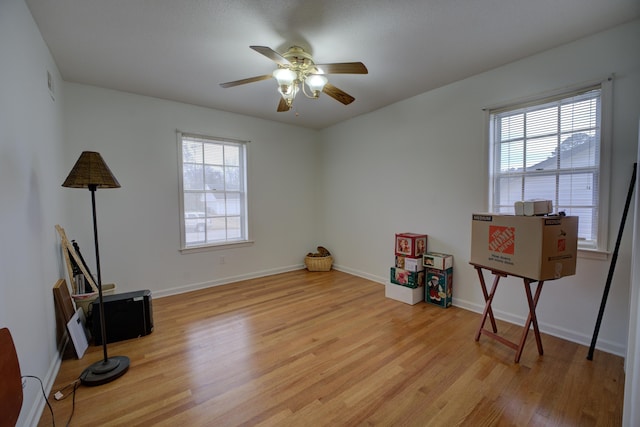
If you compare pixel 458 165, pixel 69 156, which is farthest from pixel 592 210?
pixel 69 156

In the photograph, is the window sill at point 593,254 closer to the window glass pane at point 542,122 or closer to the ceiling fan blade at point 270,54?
the window glass pane at point 542,122

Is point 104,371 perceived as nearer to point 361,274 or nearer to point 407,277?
point 407,277

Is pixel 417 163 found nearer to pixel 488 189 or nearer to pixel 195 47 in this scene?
pixel 488 189

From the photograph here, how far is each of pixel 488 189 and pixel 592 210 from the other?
833 mm

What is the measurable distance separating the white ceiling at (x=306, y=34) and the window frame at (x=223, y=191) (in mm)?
880

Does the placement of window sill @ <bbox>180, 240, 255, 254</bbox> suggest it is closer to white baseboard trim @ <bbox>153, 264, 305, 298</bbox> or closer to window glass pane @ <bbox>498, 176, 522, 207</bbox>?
white baseboard trim @ <bbox>153, 264, 305, 298</bbox>

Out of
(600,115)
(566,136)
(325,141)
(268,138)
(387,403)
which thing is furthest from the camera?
(325,141)

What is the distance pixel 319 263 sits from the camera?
15.9 ft

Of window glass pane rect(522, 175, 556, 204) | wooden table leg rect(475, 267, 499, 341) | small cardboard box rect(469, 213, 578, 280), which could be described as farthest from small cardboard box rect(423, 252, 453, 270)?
window glass pane rect(522, 175, 556, 204)

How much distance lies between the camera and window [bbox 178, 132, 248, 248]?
12.8ft

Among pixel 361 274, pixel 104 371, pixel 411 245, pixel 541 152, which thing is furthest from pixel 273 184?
pixel 541 152

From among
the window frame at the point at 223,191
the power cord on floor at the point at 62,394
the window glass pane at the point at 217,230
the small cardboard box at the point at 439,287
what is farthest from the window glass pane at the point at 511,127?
the power cord on floor at the point at 62,394

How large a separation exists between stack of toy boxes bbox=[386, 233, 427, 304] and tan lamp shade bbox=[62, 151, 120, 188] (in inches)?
121

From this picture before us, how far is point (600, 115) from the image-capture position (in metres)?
2.29
